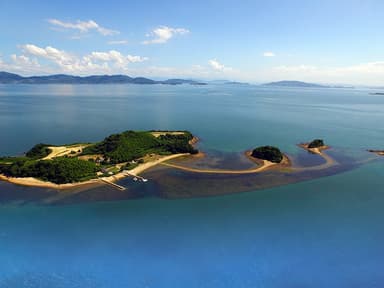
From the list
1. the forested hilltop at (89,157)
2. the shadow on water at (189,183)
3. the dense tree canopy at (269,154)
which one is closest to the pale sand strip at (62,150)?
the forested hilltop at (89,157)

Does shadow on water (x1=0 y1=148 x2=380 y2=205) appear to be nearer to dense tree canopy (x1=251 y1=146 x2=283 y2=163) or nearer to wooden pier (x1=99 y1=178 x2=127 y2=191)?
wooden pier (x1=99 y1=178 x2=127 y2=191)

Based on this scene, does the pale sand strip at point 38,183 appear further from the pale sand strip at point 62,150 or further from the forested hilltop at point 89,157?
the pale sand strip at point 62,150

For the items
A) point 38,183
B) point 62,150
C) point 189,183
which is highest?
point 62,150

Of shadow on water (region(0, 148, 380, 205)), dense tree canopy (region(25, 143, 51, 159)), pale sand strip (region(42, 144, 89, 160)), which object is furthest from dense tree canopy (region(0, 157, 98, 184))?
pale sand strip (region(42, 144, 89, 160))

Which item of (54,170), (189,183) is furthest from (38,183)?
(189,183)

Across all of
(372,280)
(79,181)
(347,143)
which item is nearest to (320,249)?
(372,280)

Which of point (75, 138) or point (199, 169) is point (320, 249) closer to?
point (199, 169)

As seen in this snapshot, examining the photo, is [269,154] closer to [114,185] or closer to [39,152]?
[114,185]

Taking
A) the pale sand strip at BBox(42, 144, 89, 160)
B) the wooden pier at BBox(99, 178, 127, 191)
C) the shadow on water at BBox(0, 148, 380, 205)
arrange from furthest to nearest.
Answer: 1. the pale sand strip at BBox(42, 144, 89, 160)
2. the wooden pier at BBox(99, 178, 127, 191)
3. the shadow on water at BBox(0, 148, 380, 205)

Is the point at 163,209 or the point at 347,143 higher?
the point at 347,143
